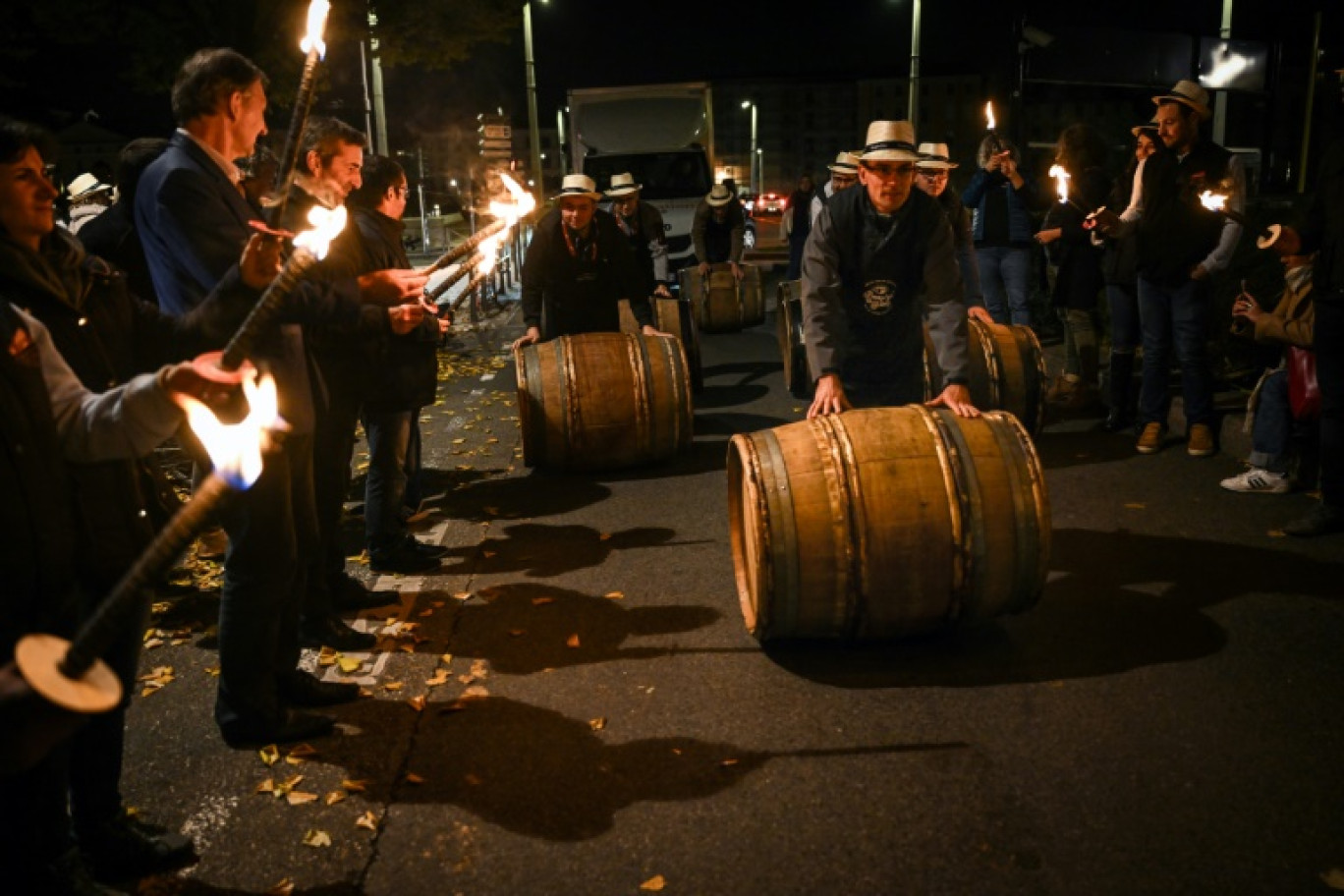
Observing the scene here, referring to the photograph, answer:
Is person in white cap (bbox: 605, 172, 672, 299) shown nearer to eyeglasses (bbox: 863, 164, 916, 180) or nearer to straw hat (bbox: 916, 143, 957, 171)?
straw hat (bbox: 916, 143, 957, 171)

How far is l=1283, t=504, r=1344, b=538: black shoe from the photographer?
5.95 m

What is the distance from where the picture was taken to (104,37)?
65.3 feet

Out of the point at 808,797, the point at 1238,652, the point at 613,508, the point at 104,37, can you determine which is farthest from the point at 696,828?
the point at 104,37

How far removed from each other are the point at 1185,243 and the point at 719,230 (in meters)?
7.71

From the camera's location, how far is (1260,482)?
6.81 meters

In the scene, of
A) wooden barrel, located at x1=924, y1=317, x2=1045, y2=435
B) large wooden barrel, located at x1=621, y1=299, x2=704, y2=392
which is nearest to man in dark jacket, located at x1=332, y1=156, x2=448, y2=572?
wooden barrel, located at x1=924, y1=317, x2=1045, y2=435

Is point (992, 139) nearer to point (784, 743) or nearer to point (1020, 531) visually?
point (1020, 531)

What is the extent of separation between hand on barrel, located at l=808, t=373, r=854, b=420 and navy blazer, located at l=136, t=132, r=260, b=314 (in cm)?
260

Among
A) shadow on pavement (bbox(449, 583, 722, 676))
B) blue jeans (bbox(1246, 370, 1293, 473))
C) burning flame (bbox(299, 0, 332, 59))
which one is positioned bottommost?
shadow on pavement (bbox(449, 583, 722, 676))

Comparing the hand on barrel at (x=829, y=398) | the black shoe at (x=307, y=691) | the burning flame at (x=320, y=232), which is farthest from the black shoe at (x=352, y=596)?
the burning flame at (x=320, y=232)

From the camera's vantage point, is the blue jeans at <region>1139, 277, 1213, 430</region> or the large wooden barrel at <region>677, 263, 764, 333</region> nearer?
the blue jeans at <region>1139, 277, 1213, 430</region>

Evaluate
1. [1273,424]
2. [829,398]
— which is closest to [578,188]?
[829,398]

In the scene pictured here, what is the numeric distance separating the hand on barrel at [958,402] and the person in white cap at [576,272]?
11.5 ft

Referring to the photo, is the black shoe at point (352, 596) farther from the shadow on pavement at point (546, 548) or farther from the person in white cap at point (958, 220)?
the person in white cap at point (958, 220)
